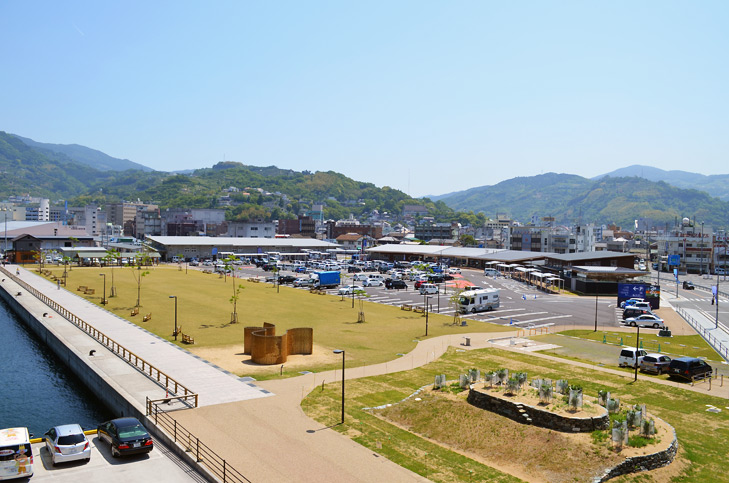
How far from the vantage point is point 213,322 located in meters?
45.2

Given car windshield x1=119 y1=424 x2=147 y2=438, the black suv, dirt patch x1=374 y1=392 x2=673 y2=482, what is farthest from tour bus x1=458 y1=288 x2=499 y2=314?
car windshield x1=119 y1=424 x2=147 y2=438

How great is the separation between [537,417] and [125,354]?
24505 mm

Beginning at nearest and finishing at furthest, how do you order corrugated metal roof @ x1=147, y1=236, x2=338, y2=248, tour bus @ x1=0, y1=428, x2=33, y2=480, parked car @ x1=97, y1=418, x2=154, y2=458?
tour bus @ x1=0, y1=428, x2=33, y2=480 < parked car @ x1=97, y1=418, x2=154, y2=458 < corrugated metal roof @ x1=147, y1=236, x2=338, y2=248

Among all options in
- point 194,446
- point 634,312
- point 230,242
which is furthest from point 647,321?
point 230,242

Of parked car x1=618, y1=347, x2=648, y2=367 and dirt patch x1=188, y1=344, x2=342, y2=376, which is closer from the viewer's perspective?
dirt patch x1=188, y1=344, x2=342, y2=376

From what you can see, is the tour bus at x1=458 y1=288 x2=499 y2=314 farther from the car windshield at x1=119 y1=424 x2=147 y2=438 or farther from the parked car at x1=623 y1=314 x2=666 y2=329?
the car windshield at x1=119 y1=424 x2=147 y2=438

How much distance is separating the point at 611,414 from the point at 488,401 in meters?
5.02

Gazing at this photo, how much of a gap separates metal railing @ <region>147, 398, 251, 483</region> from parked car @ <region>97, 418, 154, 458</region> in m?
1.13

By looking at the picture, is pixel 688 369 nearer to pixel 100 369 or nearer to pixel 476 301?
pixel 476 301

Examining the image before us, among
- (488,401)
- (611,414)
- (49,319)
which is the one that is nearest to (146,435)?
(488,401)

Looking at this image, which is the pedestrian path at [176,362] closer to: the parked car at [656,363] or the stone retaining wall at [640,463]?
the stone retaining wall at [640,463]

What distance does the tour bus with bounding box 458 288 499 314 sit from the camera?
55531 millimetres

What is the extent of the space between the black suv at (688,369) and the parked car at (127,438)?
93.8 feet

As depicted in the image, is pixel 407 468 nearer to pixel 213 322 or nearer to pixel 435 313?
pixel 213 322
